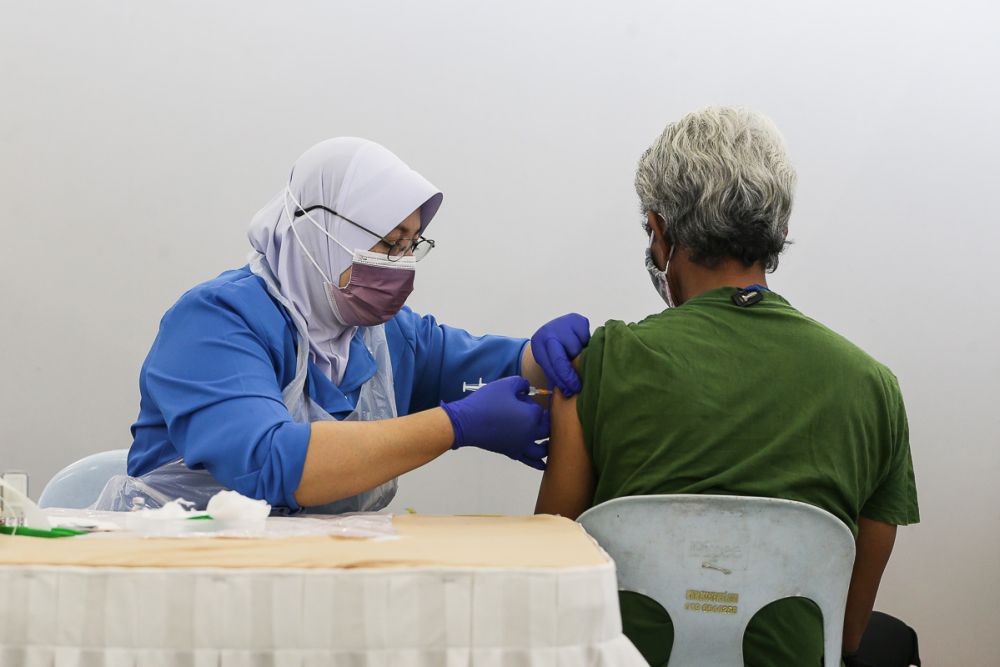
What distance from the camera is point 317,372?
1.70 meters

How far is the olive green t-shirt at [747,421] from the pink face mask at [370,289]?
0.44 m

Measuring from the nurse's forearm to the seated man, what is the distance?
203 mm

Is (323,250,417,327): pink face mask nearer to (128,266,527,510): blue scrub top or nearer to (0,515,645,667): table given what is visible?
(128,266,527,510): blue scrub top

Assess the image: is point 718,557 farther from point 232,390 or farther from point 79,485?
point 79,485

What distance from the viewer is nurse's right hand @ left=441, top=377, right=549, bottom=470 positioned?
1540 mm

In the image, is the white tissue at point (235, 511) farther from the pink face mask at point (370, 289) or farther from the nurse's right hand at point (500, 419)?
the pink face mask at point (370, 289)

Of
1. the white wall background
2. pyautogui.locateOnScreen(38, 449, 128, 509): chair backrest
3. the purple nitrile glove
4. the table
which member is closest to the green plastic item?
the table

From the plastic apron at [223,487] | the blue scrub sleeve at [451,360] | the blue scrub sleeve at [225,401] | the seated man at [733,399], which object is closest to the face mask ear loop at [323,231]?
the plastic apron at [223,487]

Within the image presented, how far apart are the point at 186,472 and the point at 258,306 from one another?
0.97 feet

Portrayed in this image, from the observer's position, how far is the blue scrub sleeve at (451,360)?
6.68 ft

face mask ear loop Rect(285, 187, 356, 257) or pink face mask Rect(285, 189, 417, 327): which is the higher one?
face mask ear loop Rect(285, 187, 356, 257)

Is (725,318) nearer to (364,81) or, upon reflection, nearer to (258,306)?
(258,306)

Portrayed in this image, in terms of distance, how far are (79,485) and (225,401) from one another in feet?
2.32

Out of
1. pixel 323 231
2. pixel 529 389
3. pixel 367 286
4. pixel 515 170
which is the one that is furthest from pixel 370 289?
pixel 515 170
